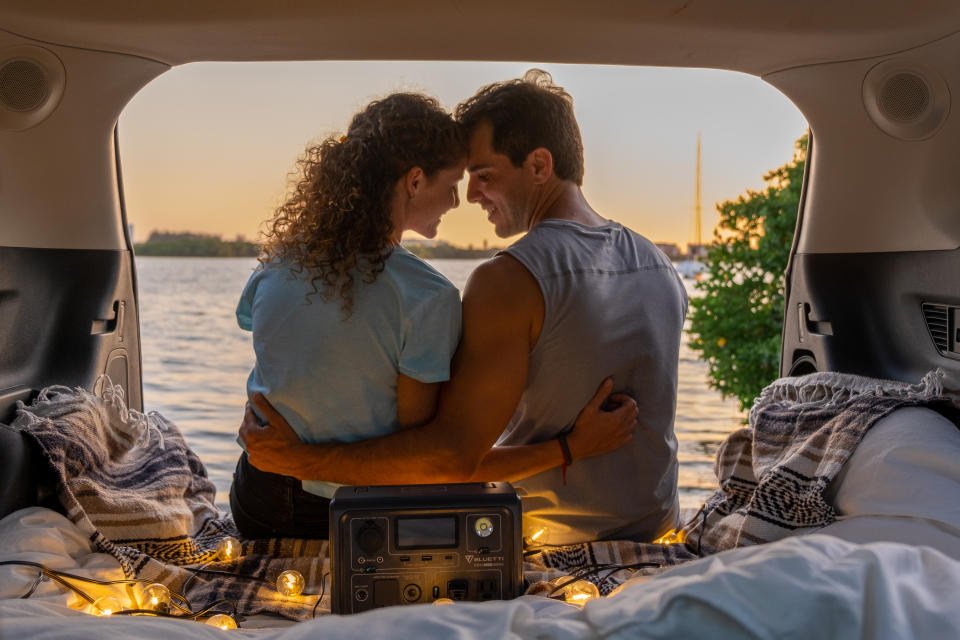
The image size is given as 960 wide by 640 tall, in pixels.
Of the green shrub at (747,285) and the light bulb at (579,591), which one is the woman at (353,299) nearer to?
the light bulb at (579,591)

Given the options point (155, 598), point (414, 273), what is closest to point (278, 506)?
point (155, 598)

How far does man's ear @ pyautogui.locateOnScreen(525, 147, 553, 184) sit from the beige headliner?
28 cm

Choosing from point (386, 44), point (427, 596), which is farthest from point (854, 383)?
point (386, 44)

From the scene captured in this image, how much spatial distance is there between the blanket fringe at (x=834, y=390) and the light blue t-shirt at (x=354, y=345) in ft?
2.98

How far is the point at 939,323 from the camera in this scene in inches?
80.3

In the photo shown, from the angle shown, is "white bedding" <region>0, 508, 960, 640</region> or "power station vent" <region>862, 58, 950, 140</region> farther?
"power station vent" <region>862, 58, 950, 140</region>

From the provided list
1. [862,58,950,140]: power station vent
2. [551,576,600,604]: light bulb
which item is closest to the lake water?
[862,58,950,140]: power station vent

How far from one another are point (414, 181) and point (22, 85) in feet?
3.52

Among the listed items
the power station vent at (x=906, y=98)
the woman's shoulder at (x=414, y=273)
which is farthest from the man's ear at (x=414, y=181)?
the power station vent at (x=906, y=98)

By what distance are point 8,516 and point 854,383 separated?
193 cm

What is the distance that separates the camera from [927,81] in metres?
2.03

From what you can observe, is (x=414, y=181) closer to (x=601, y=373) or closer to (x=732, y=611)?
(x=601, y=373)

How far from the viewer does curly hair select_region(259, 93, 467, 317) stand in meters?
1.68

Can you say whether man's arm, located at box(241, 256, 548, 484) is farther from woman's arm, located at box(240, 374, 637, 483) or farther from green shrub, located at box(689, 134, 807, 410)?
green shrub, located at box(689, 134, 807, 410)
